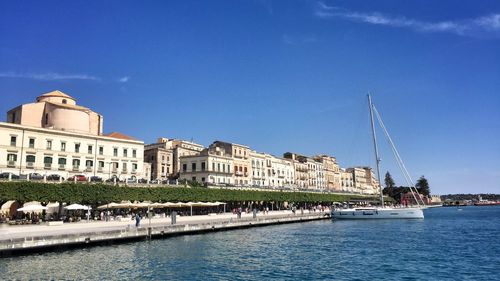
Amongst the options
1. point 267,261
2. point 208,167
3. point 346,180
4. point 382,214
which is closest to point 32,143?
point 208,167

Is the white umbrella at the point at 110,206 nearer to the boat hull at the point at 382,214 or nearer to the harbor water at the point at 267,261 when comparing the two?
the harbor water at the point at 267,261

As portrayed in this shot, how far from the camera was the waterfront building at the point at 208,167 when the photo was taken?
94688 mm

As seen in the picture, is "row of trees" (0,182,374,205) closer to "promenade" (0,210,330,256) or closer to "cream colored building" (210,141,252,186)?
"promenade" (0,210,330,256)

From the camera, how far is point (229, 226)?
56.8 m

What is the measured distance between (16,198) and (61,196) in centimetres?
499

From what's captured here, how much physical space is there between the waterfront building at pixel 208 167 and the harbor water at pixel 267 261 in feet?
167

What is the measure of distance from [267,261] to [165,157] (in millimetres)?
74509

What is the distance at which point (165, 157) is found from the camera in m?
Result: 102

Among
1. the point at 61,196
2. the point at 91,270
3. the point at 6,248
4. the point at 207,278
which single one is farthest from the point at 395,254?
the point at 61,196

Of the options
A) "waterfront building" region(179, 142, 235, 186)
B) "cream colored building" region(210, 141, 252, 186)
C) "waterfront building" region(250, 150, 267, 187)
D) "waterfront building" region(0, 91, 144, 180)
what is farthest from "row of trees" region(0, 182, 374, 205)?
"waterfront building" region(250, 150, 267, 187)

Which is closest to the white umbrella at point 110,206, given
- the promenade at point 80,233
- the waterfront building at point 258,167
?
the promenade at point 80,233

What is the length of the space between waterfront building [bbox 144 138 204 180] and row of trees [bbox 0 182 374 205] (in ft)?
78.8

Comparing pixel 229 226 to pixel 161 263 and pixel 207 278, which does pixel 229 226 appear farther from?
pixel 207 278

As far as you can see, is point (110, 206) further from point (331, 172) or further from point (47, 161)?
point (331, 172)
